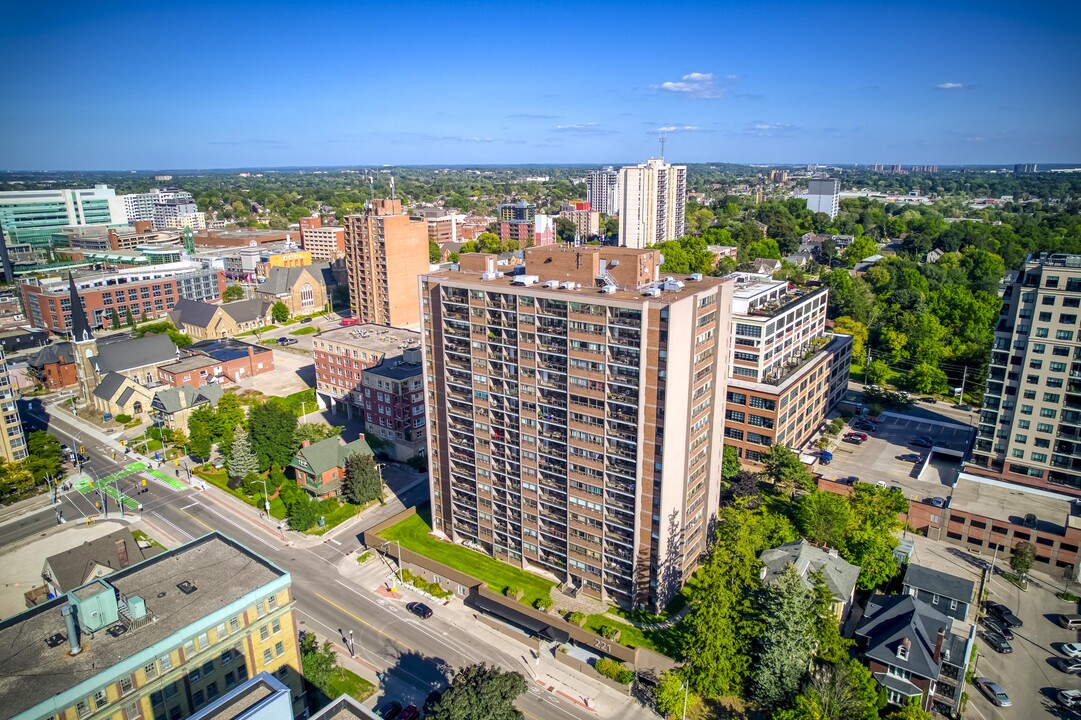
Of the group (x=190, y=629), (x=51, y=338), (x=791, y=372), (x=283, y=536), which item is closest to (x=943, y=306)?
(x=791, y=372)

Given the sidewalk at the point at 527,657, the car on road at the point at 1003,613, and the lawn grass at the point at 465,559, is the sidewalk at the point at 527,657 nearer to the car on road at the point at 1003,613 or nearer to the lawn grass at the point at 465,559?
Answer: the lawn grass at the point at 465,559

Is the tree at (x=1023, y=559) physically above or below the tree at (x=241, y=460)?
below

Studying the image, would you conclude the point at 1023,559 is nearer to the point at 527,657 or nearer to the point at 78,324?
the point at 527,657

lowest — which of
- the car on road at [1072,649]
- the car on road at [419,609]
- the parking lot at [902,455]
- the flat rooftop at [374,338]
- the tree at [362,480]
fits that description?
the car on road at [419,609]

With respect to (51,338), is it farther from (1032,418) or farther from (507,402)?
(1032,418)

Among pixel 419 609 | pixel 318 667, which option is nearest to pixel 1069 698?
pixel 419 609

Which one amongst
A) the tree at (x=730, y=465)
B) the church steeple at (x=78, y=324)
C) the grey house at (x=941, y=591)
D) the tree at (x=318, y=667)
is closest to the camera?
the tree at (x=318, y=667)

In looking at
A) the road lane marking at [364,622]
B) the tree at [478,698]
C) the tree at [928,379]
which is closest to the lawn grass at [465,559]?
the road lane marking at [364,622]
